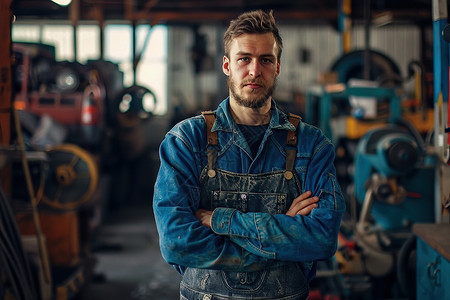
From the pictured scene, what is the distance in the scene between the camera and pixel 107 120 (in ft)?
27.2

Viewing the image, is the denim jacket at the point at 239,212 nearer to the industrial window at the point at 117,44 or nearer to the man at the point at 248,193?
the man at the point at 248,193

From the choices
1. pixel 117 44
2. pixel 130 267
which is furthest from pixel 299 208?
pixel 117 44

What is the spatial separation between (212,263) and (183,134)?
0.53m

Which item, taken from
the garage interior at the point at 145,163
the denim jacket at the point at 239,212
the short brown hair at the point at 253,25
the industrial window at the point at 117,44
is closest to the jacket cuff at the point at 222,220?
the denim jacket at the point at 239,212

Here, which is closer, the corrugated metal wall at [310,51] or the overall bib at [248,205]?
the overall bib at [248,205]

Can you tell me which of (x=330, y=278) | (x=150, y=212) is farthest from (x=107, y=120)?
(x=330, y=278)

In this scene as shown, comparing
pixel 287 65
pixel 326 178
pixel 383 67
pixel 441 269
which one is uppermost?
pixel 287 65

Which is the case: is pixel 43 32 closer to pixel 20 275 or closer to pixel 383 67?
pixel 383 67

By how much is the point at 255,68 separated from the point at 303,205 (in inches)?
22.5

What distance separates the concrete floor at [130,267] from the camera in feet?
17.3

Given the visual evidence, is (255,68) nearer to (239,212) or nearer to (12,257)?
(239,212)

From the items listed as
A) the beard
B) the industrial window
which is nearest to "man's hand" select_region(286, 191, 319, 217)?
the beard

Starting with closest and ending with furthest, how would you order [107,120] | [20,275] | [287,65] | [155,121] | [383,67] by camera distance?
[20,275] < [383,67] < [107,120] < [155,121] < [287,65]

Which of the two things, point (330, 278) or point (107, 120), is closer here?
point (330, 278)
